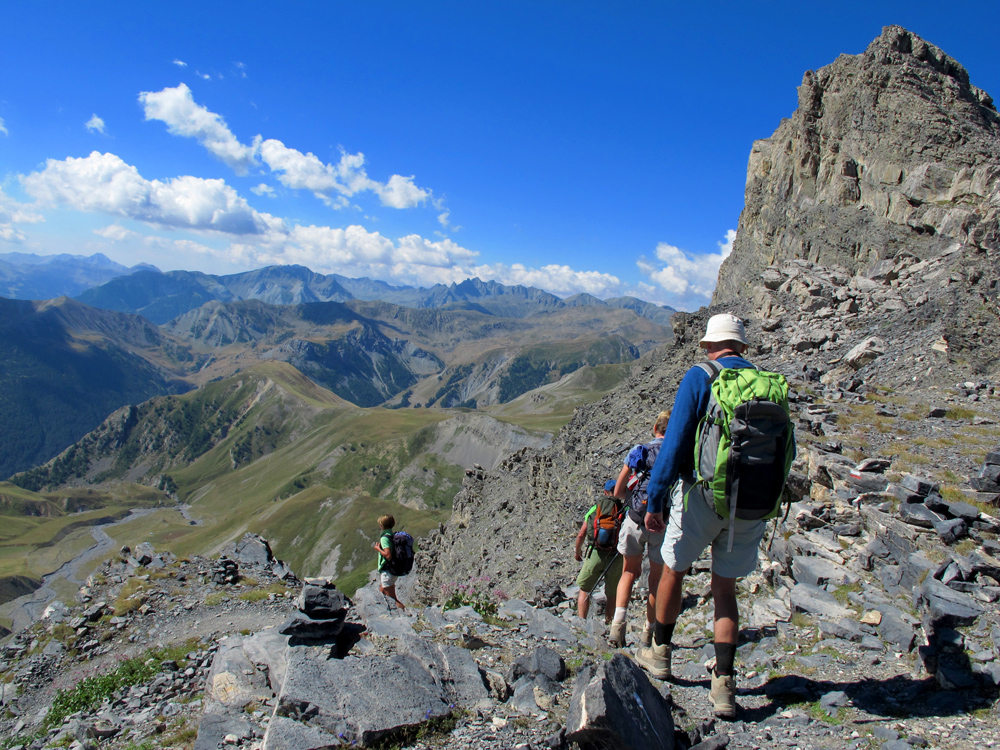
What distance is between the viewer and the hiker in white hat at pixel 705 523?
6.31 metres

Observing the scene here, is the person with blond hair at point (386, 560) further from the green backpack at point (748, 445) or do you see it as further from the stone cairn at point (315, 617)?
the green backpack at point (748, 445)

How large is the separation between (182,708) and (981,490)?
18.2 m

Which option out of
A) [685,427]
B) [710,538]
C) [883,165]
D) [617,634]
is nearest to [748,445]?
[685,427]

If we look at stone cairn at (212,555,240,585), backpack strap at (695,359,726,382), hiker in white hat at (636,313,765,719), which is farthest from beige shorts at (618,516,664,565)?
stone cairn at (212,555,240,585)

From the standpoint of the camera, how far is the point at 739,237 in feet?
250

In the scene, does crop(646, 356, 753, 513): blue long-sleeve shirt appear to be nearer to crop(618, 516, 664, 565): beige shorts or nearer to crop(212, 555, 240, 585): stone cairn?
crop(618, 516, 664, 565): beige shorts

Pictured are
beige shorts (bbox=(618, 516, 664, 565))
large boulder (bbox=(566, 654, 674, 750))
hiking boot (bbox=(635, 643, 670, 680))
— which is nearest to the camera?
large boulder (bbox=(566, 654, 674, 750))

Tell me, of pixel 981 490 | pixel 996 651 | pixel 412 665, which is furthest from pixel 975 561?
pixel 412 665

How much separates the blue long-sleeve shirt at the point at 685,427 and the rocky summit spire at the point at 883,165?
38011mm

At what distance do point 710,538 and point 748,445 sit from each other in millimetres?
1481

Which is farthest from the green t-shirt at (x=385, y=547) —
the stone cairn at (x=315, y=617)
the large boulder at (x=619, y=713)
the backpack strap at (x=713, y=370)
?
the backpack strap at (x=713, y=370)

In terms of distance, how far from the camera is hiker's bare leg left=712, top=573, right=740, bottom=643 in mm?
6523

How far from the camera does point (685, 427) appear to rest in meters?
6.39

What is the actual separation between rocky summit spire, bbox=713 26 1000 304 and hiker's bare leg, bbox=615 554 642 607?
3706cm
